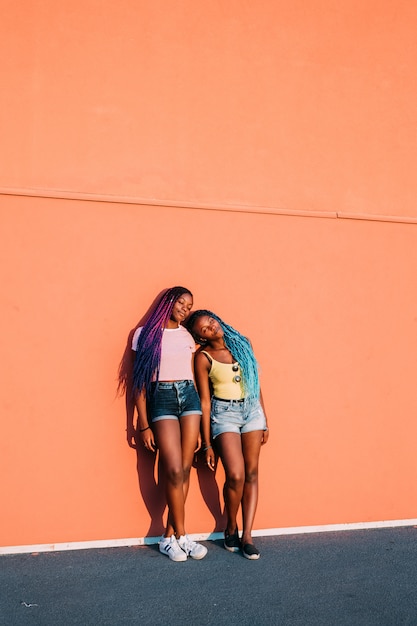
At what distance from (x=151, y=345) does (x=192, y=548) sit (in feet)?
4.78

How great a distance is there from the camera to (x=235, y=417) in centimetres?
522

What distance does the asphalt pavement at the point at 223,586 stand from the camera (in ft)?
13.0

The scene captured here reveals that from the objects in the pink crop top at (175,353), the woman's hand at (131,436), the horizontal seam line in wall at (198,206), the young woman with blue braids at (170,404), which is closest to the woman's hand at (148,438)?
the young woman with blue braids at (170,404)

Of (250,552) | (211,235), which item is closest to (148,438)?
(250,552)

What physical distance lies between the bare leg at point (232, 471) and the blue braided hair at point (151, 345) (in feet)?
2.23

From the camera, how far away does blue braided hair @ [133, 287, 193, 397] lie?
16.6ft

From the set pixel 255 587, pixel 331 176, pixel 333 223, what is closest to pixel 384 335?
pixel 333 223

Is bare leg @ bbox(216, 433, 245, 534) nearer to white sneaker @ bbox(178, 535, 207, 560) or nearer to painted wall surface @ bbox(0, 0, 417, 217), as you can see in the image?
white sneaker @ bbox(178, 535, 207, 560)

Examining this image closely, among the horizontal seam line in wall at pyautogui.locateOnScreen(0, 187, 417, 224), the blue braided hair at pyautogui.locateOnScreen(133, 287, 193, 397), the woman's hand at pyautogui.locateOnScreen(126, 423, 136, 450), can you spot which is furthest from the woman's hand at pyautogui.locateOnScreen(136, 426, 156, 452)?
the horizontal seam line in wall at pyautogui.locateOnScreen(0, 187, 417, 224)

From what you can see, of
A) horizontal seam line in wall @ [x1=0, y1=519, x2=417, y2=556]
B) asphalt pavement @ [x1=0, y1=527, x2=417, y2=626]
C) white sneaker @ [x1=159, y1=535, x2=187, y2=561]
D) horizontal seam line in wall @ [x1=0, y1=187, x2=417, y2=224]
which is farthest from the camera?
horizontal seam line in wall @ [x1=0, y1=187, x2=417, y2=224]

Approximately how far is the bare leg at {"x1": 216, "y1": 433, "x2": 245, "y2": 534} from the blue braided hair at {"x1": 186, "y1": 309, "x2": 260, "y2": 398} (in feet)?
1.20

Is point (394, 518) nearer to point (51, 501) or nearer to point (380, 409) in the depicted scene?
point (380, 409)

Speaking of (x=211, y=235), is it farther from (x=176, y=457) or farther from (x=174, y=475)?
(x=174, y=475)

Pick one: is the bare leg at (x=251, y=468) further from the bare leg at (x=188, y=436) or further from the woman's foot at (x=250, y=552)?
the bare leg at (x=188, y=436)
